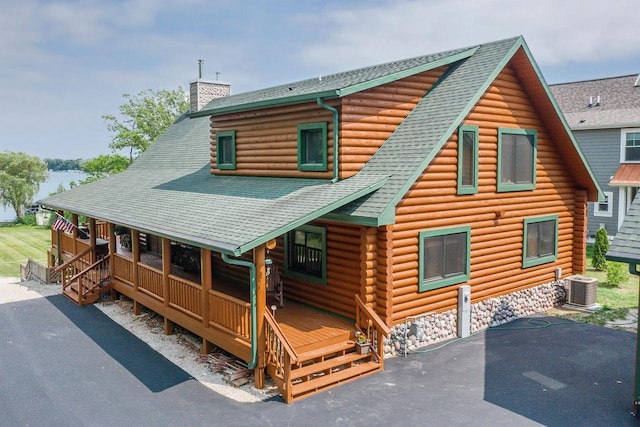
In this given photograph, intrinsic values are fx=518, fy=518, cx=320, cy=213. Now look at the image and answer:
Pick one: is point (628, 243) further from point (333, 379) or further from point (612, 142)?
point (612, 142)

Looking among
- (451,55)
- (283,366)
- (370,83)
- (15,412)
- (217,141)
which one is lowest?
(15,412)

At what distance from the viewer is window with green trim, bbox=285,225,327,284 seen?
11.7 meters

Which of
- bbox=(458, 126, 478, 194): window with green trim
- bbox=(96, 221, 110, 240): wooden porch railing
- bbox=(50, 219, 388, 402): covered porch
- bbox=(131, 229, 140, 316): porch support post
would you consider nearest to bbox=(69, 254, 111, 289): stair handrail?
bbox=(131, 229, 140, 316): porch support post

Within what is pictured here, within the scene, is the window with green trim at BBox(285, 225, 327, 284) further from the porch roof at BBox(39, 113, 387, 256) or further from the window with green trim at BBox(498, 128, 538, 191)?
the window with green trim at BBox(498, 128, 538, 191)

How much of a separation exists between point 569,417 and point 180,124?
2181 cm

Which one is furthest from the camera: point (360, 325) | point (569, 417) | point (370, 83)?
point (370, 83)

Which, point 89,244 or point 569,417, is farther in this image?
point 89,244

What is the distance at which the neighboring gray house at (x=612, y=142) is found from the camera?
2406 cm

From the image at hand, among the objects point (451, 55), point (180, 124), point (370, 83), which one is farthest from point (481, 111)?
point (180, 124)

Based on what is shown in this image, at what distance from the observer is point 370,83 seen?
11445 millimetres

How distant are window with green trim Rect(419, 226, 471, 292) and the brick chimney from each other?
15477mm

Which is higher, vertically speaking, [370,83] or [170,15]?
Result: [170,15]

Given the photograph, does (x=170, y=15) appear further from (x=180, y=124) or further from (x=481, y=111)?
(x=481, y=111)

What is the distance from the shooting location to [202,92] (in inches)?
946
